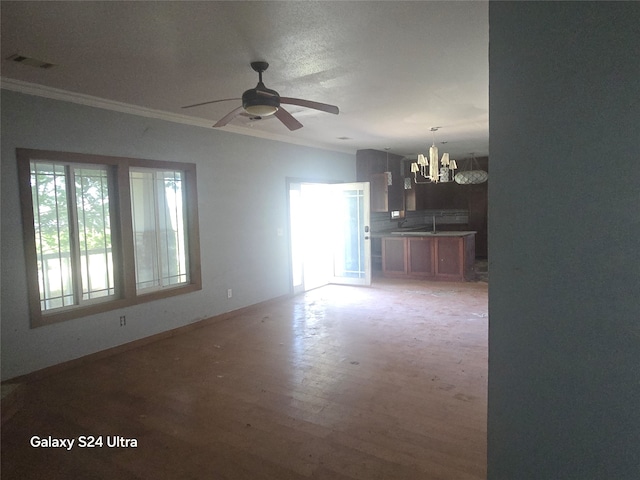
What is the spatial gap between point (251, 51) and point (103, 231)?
8.16 ft

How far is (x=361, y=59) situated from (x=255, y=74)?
90 cm

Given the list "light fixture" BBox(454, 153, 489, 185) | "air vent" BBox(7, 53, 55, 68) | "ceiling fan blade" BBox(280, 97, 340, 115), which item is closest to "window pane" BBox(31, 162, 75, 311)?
"air vent" BBox(7, 53, 55, 68)

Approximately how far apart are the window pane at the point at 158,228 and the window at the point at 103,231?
0.04 ft

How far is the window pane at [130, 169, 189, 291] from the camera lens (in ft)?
14.4

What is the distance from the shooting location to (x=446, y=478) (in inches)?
83.0

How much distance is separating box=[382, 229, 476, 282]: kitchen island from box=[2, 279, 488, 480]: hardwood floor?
2758mm

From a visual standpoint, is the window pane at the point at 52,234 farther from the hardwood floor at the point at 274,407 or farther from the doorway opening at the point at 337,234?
the doorway opening at the point at 337,234

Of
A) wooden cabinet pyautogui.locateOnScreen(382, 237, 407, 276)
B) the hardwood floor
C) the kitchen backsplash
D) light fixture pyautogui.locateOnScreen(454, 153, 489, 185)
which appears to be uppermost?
light fixture pyautogui.locateOnScreen(454, 153, 489, 185)

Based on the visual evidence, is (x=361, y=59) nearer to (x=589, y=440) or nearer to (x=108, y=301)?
(x=589, y=440)

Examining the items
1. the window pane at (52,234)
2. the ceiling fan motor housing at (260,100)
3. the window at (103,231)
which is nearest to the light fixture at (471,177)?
the window at (103,231)

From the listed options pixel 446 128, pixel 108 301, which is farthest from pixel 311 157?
pixel 108 301

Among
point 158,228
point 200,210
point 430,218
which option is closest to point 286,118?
point 200,210

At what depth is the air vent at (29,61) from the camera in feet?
9.29

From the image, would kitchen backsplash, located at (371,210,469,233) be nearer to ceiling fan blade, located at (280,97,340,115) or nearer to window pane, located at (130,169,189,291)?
window pane, located at (130,169,189,291)
